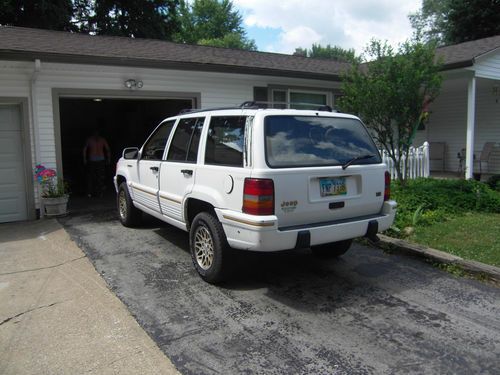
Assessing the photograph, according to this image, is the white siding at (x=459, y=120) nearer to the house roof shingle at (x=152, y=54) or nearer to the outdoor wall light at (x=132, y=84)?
the house roof shingle at (x=152, y=54)

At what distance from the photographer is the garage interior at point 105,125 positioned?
1434 centimetres

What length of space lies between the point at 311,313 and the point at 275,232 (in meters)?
0.82

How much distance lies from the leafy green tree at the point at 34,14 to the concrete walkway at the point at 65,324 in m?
18.8

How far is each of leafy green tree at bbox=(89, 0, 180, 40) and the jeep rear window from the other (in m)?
23.6

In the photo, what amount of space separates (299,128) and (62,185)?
5.88 metres

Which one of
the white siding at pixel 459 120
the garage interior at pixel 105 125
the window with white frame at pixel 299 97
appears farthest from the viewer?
the garage interior at pixel 105 125

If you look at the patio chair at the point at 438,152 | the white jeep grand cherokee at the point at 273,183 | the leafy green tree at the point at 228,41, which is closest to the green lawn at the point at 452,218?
the white jeep grand cherokee at the point at 273,183

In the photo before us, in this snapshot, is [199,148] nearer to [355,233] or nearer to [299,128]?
[299,128]

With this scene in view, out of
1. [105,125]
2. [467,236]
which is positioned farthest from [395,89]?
[105,125]

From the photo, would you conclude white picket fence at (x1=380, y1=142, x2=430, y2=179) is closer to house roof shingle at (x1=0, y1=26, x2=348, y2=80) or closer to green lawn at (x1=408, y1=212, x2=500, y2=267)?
house roof shingle at (x1=0, y1=26, x2=348, y2=80)

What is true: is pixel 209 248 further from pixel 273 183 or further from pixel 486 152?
pixel 486 152

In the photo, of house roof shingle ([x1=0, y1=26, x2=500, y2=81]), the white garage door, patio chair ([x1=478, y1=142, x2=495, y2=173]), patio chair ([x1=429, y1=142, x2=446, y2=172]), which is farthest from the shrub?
the white garage door

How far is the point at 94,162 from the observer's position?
11453 mm

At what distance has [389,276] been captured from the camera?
4.92 m
